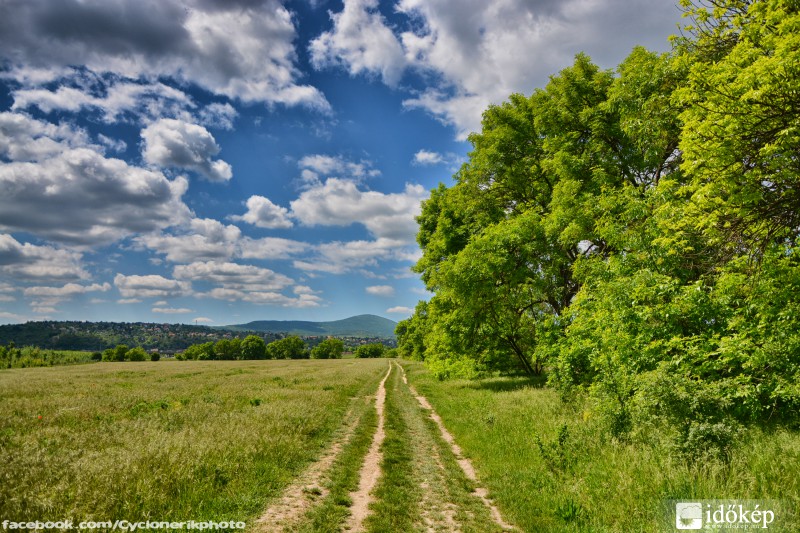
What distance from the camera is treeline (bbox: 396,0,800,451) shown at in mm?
7383

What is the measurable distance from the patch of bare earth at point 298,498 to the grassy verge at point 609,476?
13.2 ft

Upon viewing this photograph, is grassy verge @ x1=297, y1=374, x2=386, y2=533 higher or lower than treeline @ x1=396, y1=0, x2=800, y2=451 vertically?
lower

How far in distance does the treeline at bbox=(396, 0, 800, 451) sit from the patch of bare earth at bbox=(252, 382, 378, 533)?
322 inches

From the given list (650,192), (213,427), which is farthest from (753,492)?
(213,427)

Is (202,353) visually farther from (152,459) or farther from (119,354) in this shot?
(152,459)

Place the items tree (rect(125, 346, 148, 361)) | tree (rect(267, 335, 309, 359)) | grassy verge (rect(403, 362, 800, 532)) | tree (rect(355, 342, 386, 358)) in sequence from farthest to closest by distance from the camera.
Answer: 1. tree (rect(355, 342, 386, 358))
2. tree (rect(267, 335, 309, 359))
3. tree (rect(125, 346, 148, 361))
4. grassy verge (rect(403, 362, 800, 532))

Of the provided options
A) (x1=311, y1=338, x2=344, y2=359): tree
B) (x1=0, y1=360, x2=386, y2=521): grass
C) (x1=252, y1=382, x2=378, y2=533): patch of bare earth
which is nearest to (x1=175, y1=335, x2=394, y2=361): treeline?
(x1=311, y1=338, x2=344, y2=359): tree

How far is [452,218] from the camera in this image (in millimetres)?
24875

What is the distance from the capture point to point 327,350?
164875 millimetres

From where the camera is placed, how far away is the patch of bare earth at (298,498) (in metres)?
6.55

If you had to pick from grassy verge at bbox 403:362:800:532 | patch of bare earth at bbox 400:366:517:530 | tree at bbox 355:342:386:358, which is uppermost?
grassy verge at bbox 403:362:800:532

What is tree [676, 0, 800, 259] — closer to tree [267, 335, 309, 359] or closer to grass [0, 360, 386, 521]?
grass [0, 360, 386, 521]

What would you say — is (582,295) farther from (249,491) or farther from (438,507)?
(249,491)

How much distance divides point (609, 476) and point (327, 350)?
16501 cm
